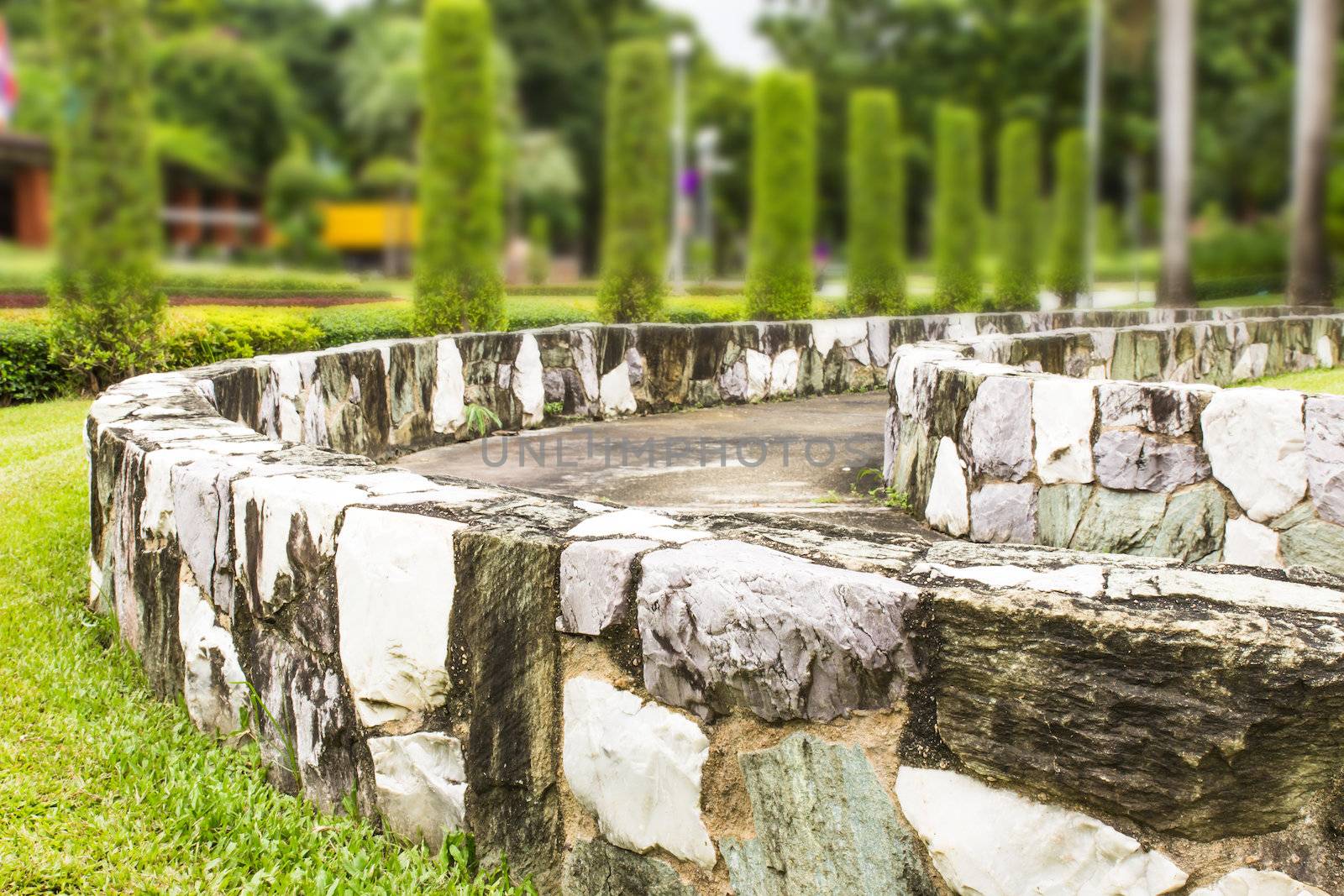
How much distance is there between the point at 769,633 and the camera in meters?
1.57

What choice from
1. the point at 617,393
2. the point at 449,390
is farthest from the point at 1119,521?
the point at 617,393

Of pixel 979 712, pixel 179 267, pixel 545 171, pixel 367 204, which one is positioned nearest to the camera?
pixel 979 712

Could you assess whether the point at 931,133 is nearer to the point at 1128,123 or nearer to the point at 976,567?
the point at 1128,123

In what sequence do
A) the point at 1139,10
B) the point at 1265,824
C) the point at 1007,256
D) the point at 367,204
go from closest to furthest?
1. the point at 1265,824
2. the point at 367,204
3. the point at 1007,256
4. the point at 1139,10

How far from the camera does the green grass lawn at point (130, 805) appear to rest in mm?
1928

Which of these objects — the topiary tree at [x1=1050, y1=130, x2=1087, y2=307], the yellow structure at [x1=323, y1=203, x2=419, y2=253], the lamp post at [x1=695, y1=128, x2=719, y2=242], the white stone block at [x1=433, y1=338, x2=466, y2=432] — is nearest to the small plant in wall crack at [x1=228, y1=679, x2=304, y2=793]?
the yellow structure at [x1=323, y1=203, x2=419, y2=253]

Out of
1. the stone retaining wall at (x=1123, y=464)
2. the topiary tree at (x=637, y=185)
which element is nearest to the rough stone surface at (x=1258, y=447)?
the stone retaining wall at (x=1123, y=464)

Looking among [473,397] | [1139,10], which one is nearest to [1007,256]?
[1139,10]

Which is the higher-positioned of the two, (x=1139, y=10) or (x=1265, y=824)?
(x=1139, y=10)

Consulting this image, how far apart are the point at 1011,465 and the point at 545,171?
3663 mm

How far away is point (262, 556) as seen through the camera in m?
2.22

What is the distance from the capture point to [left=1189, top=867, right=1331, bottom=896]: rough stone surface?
51.4 inches

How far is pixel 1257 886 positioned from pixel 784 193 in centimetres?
1064

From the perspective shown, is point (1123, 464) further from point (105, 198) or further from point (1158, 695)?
point (105, 198)
